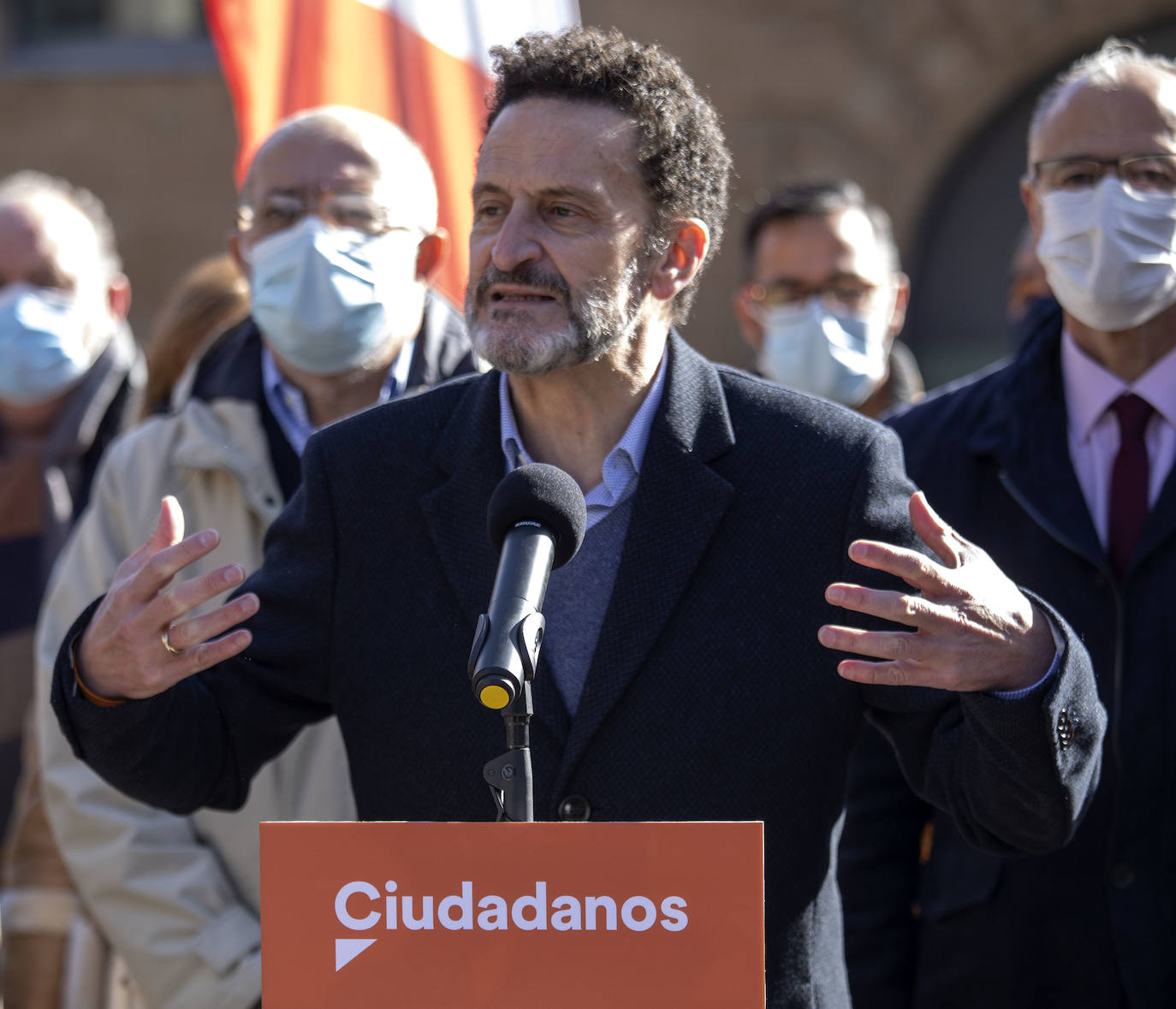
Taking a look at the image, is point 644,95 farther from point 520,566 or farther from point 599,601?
point 520,566

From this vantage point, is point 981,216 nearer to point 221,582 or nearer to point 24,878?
point 24,878

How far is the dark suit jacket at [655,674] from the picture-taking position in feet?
8.09

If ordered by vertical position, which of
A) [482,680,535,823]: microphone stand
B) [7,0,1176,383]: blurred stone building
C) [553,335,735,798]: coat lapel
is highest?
[7,0,1176,383]: blurred stone building

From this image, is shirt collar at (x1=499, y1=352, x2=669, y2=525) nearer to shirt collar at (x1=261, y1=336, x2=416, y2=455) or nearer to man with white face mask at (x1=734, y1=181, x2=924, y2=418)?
shirt collar at (x1=261, y1=336, x2=416, y2=455)

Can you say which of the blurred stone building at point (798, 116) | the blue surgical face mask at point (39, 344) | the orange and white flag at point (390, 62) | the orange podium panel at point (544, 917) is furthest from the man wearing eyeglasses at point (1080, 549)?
the blurred stone building at point (798, 116)

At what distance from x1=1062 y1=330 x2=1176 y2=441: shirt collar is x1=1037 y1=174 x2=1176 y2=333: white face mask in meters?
0.09

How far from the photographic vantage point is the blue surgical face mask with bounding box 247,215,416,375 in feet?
11.9

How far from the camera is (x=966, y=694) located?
2244 millimetres

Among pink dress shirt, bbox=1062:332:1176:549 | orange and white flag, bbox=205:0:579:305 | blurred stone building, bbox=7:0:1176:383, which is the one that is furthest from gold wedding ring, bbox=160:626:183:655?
blurred stone building, bbox=7:0:1176:383

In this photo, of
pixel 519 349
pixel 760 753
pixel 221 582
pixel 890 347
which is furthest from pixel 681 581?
pixel 890 347

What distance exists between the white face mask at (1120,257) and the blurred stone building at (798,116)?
5476mm

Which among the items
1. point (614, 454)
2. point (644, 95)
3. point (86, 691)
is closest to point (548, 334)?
point (614, 454)

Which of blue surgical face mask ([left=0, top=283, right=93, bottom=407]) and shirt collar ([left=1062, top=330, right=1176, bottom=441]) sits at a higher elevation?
blue surgical face mask ([left=0, top=283, right=93, bottom=407])

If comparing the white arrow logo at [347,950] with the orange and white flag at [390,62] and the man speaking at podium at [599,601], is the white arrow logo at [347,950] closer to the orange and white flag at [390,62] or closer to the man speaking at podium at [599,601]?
the man speaking at podium at [599,601]
